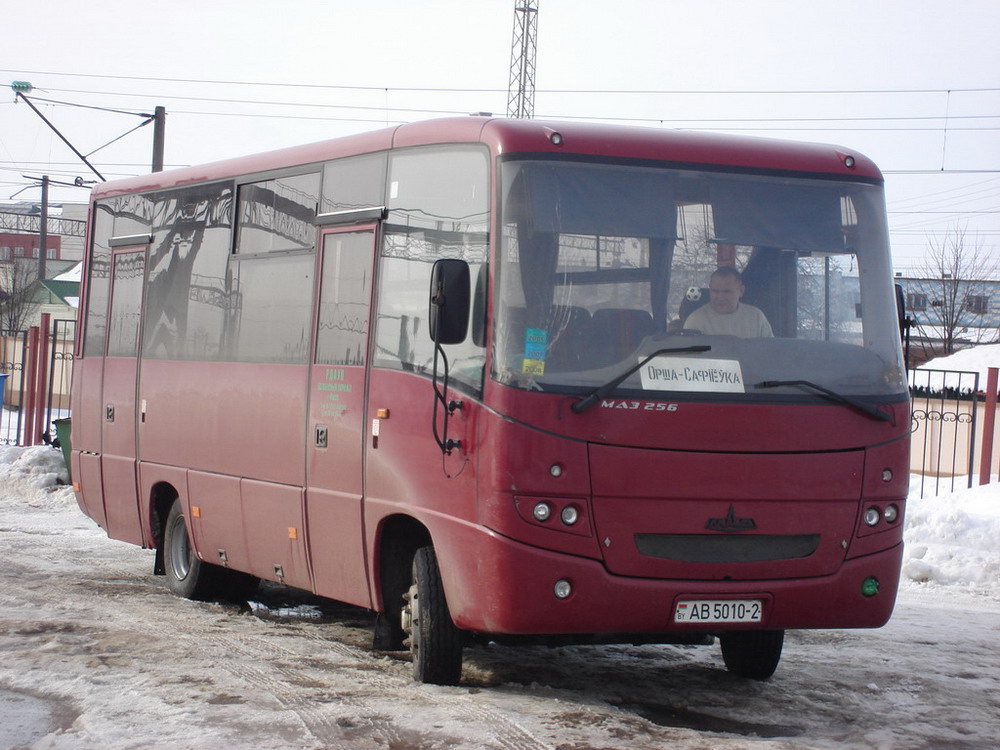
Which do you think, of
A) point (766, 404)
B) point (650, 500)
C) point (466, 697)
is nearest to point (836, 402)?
point (766, 404)

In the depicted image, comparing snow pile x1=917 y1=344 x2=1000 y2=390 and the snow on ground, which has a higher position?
snow pile x1=917 y1=344 x2=1000 y2=390

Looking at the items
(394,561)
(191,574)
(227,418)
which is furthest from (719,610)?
(191,574)

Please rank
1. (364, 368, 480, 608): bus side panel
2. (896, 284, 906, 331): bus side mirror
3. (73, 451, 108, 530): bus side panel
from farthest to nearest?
1. (73, 451, 108, 530): bus side panel
2. (896, 284, 906, 331): bus side mirror
3. (364, 368, 480, 608): bus side panel

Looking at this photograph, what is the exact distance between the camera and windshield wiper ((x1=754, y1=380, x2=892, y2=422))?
7.07 meters

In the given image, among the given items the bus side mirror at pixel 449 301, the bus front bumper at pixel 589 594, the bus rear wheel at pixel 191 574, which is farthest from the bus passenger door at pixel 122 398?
the bus side mirror at pixel 449 301

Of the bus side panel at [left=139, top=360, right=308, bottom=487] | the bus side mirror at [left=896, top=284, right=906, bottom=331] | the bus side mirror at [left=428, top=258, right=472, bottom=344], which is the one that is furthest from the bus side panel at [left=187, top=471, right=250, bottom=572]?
the bus side mirror at [left=896, top=284, right=906, bottom=331]

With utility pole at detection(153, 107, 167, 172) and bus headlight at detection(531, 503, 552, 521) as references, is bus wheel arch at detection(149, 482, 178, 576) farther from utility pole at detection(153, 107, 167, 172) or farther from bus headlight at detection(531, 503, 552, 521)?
utility pole at detection(153, 107, 167, 172)

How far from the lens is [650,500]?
6891 mm

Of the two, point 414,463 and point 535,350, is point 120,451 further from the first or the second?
point 535,350

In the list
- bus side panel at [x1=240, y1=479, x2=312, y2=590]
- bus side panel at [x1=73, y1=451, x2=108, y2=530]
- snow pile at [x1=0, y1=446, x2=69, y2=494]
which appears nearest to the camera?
bus side panel at [x1=240, y1=479, x2=312, y2=590]

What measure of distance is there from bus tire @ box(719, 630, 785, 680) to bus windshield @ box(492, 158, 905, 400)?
1.72 m

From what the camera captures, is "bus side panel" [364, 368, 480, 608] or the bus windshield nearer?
the bus windshield

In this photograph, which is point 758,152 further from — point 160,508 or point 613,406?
point 160,508

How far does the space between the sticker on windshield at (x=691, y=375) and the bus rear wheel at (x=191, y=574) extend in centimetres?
495
